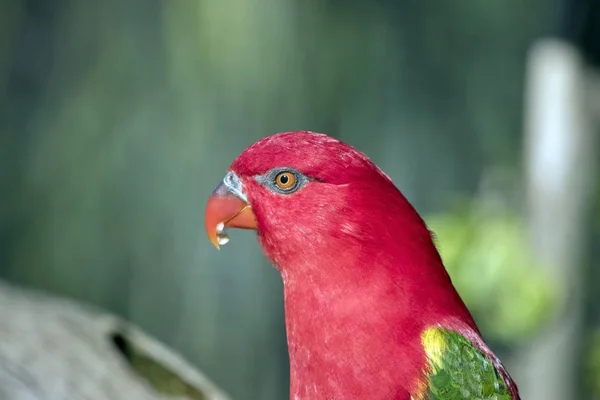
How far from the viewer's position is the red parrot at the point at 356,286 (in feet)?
3.28

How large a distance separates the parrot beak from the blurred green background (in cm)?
108

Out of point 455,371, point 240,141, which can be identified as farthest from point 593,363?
point 455,371

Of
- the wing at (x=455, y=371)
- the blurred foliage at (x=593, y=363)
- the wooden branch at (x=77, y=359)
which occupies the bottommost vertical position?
the blurred foliage at (x=593, y=363)

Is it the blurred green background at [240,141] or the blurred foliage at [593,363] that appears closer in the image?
the blurred green background at [240,141]

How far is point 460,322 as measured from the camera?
106 centimetres

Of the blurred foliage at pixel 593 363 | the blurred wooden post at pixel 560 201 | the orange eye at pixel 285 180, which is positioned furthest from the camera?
the blurred foliage at pixel 593 363

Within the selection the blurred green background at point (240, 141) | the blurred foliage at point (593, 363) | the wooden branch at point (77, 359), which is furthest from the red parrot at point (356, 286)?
the blurred foliage at point (593, 363)

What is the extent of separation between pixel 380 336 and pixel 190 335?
1.48 m

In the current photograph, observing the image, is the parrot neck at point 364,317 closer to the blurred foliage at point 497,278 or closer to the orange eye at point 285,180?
the orange eye at point 285,180

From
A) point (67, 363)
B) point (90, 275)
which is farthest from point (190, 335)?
point (67, 363)

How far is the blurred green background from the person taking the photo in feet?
6.89

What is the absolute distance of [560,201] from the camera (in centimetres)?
284

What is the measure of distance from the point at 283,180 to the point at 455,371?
38cm

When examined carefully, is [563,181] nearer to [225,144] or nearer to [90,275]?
[225,144]
